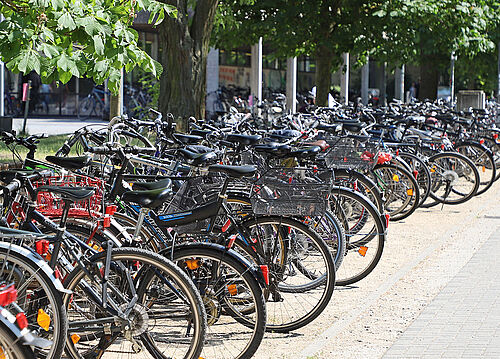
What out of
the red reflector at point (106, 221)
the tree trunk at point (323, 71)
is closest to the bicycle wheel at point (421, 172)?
the red reflector at point (106, 221)

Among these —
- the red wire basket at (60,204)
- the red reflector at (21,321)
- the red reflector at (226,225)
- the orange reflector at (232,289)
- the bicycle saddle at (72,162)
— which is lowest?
the orange reflector at (232,289)

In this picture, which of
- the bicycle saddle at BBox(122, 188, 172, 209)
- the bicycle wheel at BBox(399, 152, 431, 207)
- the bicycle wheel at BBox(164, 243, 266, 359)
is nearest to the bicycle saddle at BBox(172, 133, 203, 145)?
the bicycle wheel at BBox(164, 243, 266, 359)

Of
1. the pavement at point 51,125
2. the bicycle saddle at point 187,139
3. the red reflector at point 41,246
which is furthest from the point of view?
the pavement at point 51,125

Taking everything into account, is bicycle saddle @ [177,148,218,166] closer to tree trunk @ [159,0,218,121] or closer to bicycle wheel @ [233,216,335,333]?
bicycle wheel @ [233,216,335,333]

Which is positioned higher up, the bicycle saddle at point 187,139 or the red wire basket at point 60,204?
the bicycle saddle at point 187,139

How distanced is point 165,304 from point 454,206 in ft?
26.0

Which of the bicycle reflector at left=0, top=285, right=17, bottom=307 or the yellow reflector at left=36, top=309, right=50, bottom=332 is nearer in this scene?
the bicycle reflector at left=0, top=285, right=17, bottom=307

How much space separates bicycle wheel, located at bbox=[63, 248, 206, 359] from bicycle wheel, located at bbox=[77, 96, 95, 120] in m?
23.2

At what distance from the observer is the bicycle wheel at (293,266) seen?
216 inches

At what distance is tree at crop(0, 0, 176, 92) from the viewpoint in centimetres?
518

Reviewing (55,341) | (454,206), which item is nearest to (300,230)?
(55,341)

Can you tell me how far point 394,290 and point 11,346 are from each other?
421 centimetres

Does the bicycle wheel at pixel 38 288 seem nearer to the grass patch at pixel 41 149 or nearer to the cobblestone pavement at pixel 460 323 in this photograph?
the cobblestone pavement at pixel 460 323

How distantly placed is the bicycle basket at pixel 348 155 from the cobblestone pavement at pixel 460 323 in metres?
1.31
